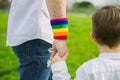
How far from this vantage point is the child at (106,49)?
6.10 ft

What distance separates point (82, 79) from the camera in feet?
6.19

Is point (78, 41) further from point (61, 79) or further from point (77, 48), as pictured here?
point (61, 79)

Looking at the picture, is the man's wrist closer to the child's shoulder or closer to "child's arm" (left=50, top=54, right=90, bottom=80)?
"child's arm" (left=50, top=54, right=90, bottom=80)

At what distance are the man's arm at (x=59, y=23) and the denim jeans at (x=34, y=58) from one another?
9.2 inches

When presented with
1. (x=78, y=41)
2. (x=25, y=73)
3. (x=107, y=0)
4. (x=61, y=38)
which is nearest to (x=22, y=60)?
(x=25, y=73)

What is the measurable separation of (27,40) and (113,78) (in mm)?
674

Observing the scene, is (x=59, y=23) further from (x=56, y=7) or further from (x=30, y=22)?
(x=30, y=22)

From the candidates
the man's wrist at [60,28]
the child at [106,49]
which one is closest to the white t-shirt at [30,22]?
the man's wrist at [60,28]

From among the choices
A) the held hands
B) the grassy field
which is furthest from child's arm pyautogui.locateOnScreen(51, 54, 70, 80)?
the grassy field

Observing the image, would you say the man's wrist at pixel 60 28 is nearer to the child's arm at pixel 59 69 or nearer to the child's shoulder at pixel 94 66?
the child's arm at pixel 59 69

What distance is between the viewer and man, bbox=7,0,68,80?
2301 mm

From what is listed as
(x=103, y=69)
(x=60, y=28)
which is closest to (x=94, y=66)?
(x=103, y=69)

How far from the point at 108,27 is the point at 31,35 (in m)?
0.58

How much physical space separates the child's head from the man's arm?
22 cm
